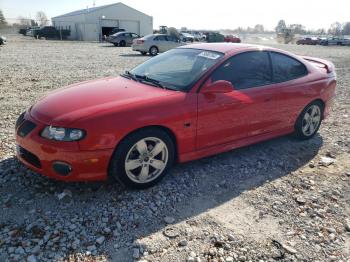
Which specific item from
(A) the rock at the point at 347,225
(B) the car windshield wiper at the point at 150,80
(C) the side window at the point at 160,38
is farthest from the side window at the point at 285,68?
(C) the side window at the point at 160,38

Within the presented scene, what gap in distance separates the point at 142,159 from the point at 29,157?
46.3 inches

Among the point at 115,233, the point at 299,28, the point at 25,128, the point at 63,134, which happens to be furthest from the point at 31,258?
the point at 299,28

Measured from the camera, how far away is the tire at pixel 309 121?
5.34 meters

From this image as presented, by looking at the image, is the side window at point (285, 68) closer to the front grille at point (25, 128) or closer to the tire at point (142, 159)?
the tire at point (142, 159)

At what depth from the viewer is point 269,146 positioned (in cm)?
529

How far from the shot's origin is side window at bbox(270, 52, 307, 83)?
487 centimetres

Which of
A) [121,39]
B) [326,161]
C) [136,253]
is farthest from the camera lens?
[121,39]

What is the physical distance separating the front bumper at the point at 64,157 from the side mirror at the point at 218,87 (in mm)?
1325

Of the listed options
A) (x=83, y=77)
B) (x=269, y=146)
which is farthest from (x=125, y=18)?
(x=269, y=146)

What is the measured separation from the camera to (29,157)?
3.62 m

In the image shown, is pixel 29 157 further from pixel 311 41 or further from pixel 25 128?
pixel 311 41

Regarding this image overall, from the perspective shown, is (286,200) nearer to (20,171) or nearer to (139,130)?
(139,130)

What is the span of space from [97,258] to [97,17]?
4935cm

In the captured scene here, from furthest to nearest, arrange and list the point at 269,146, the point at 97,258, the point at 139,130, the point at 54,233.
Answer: the point at 269,146 → the point at 139,130 → the point at 54,233 → the point at 97,258
